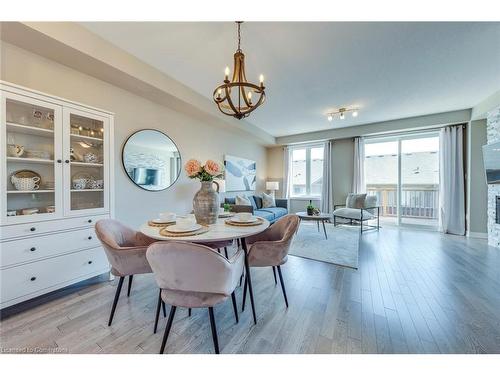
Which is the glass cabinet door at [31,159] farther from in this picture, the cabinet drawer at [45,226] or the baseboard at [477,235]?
the baseboard at [477,235]

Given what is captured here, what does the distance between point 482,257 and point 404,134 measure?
3006 millimetres

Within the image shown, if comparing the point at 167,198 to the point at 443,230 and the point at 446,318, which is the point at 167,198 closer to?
the point at 446,318

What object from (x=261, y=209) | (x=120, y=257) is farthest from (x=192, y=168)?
(x=261, y=209)

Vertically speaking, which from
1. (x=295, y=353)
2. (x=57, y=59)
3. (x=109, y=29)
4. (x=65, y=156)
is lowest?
(x=295, y=353)

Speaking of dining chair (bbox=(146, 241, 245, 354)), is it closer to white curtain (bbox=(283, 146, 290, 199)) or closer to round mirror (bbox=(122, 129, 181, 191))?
round mirror (bbox=(122, 129, 181, 191))

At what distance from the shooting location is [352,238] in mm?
3883

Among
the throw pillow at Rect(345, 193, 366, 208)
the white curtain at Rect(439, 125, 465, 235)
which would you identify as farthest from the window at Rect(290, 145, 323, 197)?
the white curtain at Rect(439, 125, 465, 235)

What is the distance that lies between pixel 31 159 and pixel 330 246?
155 inches

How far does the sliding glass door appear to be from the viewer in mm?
4680

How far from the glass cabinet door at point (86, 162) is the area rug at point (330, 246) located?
2.71m

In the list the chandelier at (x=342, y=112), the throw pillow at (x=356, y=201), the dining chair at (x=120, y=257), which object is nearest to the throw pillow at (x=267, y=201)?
the throw pillow at (x=356, y=201)

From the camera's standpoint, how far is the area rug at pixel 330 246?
2.88 m

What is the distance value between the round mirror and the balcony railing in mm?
5013

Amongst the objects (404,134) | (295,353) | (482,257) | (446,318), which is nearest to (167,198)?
(295,353)
